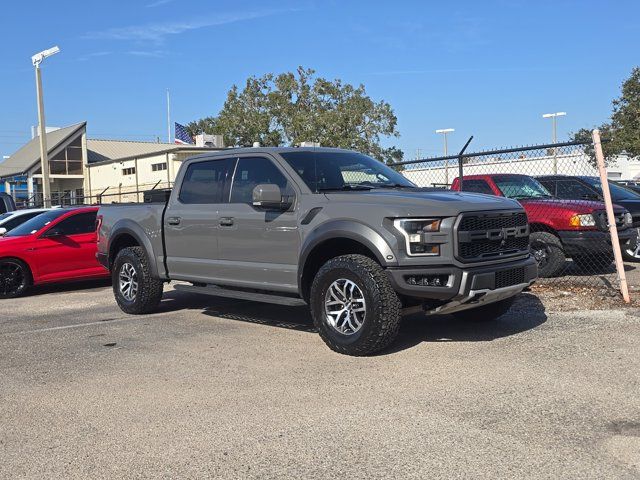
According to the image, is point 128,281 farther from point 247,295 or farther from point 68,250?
point 68,250

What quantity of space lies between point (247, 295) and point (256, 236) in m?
0.64

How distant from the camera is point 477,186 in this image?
1113 centimetres

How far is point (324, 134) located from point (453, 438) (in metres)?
38.8

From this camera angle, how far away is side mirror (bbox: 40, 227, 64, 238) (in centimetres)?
1129

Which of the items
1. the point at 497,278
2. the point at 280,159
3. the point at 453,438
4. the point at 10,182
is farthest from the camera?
the point at 10,182

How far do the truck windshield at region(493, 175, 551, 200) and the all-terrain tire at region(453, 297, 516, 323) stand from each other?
3.95 m

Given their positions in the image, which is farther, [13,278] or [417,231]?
[13,278]

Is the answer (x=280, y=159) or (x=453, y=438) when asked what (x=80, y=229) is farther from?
(x=453, y=438)

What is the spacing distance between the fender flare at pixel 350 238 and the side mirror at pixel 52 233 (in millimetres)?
6699

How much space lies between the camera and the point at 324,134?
137 feet

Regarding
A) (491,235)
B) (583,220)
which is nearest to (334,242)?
(491,235)

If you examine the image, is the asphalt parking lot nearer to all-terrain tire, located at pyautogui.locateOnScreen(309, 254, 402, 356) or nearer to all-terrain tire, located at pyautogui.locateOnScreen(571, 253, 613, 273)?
all-terrain tire, located at pyautogui.locateOnScreen(309, 254, 402, 356)

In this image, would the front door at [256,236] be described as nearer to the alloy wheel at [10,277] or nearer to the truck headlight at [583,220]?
the truck headlight at [583,220]

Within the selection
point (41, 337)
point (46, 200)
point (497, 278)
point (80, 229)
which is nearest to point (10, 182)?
point (46, 200)
